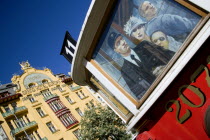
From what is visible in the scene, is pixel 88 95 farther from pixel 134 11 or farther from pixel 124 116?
pixel 134 11

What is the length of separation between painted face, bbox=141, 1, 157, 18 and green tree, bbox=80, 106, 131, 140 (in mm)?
17600

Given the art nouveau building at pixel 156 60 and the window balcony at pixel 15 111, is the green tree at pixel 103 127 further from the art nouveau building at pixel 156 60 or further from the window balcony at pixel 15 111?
the art nouveau building at pixel 156 60

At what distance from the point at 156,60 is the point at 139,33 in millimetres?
878

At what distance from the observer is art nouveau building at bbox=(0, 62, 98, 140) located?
84.6 ft

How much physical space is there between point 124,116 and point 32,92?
26.9 meters

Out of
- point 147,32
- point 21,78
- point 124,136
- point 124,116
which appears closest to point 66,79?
point 21,78

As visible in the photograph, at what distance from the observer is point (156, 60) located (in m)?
4.96

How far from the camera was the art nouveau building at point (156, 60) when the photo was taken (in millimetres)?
4355

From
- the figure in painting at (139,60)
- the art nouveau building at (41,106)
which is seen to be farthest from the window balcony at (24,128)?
the figure in painting at (139,60)

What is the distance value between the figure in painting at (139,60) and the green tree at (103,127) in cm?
Answer: 1621

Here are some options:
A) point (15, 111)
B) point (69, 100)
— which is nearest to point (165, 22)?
point (15, 111)

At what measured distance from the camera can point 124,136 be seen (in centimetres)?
2156

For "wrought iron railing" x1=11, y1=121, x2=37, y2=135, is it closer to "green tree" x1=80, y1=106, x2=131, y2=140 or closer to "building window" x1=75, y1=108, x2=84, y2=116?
Answer: "building window" x1=75, y1=108, x2=84, y2=116

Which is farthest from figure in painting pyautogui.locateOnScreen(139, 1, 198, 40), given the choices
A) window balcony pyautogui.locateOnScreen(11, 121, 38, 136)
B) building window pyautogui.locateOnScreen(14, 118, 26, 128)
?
building window pyautogui.locateOnScreen(14, 118, 26, 128)
